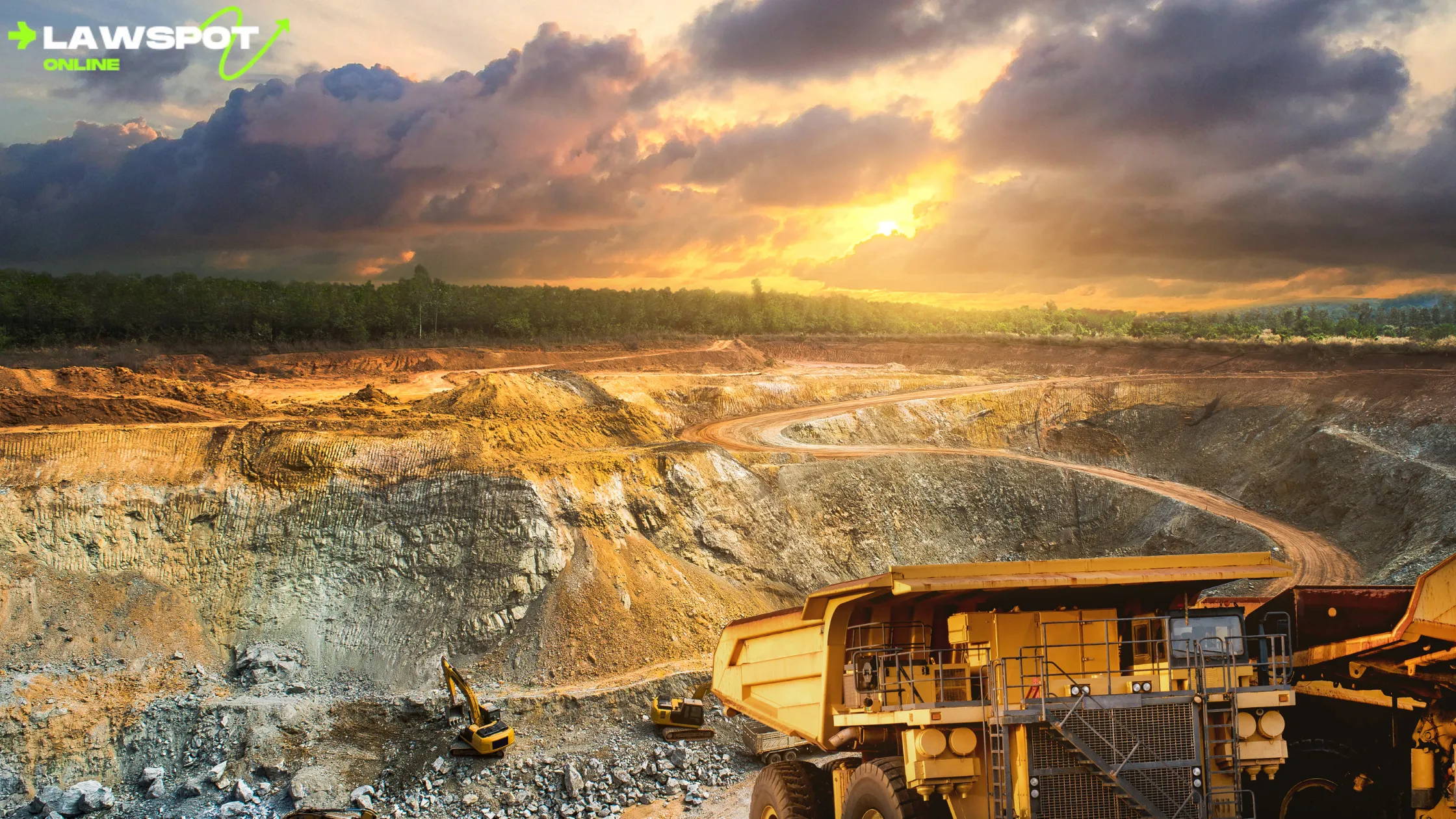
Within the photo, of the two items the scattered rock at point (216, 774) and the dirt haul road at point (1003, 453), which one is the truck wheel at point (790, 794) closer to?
the scattered rock at point (216, 774)

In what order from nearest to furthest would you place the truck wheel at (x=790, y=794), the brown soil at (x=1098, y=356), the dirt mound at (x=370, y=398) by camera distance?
the truck wheel at (x=790, y=794) → the dirt mound at (x=370, y=398) → the brown soil at (x=1098, y=356)

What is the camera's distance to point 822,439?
48.5 metres

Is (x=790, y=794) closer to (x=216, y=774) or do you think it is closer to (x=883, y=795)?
(x=883, y=795)

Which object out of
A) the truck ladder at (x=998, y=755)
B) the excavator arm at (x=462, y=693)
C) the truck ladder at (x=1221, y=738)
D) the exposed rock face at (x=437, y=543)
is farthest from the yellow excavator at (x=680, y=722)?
the truck ladder at (x=1221, y=738)

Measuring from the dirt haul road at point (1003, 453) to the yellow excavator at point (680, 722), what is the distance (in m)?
18.6

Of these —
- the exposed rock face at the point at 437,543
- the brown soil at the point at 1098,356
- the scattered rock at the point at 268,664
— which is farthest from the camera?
the brown soil at the point at 1098,356

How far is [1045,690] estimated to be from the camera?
10.9m

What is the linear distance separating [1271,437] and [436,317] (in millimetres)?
46240

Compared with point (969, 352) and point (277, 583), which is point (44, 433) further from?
point (969, 352)

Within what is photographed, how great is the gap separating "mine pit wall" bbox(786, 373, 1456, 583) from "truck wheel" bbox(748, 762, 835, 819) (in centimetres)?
2583

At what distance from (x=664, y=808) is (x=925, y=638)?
11757mm

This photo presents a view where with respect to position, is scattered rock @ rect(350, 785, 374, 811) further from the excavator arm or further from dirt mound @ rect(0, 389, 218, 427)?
dirt mound @ rect(0, 389, 218, 427)

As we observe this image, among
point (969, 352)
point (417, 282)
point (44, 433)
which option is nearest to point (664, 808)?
point (44, 433)

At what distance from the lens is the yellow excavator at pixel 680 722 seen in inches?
1020
